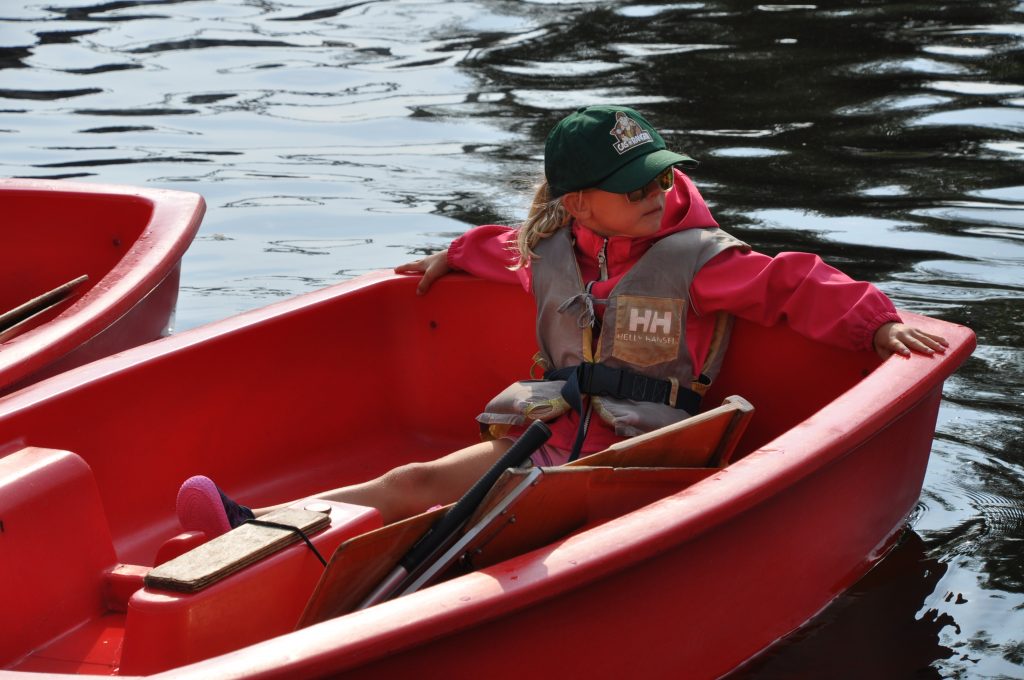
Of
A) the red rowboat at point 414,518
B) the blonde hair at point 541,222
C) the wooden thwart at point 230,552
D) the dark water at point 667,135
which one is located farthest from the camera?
the dark water at point 667,135

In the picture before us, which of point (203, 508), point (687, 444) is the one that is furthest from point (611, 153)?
point (203, 508)

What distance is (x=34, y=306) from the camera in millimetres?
3895

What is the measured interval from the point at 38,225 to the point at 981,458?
2829 mm

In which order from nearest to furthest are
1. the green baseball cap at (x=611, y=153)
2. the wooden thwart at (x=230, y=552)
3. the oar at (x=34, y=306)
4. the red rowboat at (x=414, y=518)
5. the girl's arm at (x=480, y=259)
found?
1. the red rowboat at (x=414, y=518)
2. the wooden thwart at (x=230, y=552)
3. the green baseball cap at (x=611, y=153)
4. the girl's arm at (x=480, y=259)
5. the oar at (x=34, y=306)

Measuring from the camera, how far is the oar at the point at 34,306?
12.4 feet

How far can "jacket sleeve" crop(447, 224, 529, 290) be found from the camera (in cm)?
344

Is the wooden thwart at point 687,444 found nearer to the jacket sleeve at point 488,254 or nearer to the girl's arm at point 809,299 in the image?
the girl's arm at point 809,299

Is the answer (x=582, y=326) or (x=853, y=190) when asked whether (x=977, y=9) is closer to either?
(x=853, y=190)

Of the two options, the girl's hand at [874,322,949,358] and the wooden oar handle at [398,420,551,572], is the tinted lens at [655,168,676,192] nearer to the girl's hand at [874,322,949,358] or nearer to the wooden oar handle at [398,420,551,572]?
the girl's hand at [874,322,949,358]

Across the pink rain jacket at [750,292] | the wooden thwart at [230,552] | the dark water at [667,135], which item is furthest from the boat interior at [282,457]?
the dark water at [667,135]

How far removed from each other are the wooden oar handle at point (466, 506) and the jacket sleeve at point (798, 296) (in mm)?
787

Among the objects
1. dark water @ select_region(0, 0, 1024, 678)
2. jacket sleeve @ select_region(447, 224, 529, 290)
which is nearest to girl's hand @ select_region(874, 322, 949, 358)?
dark water @ select_region(0, 0, 1024, 678)

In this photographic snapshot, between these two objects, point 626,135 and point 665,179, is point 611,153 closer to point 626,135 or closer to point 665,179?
point 626,135

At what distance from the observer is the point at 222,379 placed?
3.31 metres
